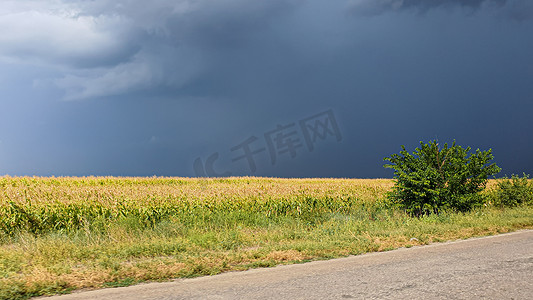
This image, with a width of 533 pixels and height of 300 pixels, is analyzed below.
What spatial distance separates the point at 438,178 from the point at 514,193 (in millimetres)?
6379

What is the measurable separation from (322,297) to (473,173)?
13.8 m

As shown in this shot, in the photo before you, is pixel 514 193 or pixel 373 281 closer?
pixel 373 281

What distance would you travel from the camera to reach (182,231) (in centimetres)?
1113

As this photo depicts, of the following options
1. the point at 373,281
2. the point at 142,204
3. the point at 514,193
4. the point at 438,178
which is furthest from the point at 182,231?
the point at 514,193

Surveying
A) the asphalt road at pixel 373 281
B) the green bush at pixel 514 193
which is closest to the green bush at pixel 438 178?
the green bush at pixel 514 193

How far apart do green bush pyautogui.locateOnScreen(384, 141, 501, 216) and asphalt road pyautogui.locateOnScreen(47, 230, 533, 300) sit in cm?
746

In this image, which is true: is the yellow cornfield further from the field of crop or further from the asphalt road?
the asphalt road

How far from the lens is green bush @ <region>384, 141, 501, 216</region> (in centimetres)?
1510

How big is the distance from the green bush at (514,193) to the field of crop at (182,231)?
484 cm

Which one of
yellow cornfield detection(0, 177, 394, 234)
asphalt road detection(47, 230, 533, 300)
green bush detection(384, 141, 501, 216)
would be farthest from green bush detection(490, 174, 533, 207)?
asphalt road detection(47, 230, 533, 300)

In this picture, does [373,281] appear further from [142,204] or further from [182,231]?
[142,204]

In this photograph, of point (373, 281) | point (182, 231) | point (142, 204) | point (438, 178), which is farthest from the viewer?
point (438, 178)

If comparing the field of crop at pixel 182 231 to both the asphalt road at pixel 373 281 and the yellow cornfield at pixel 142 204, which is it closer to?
the yellow cornfield at pixel 142 204

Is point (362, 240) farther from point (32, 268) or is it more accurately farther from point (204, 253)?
point (32, 268)
